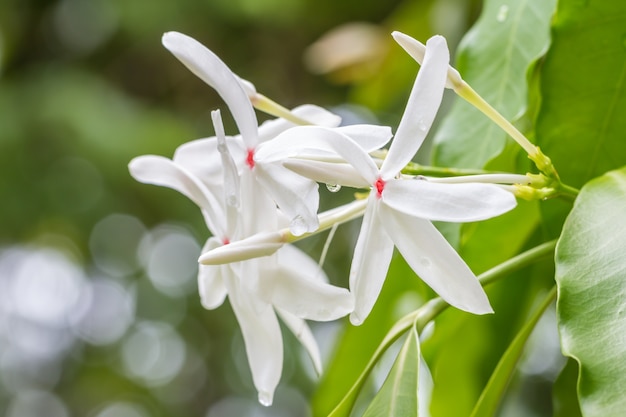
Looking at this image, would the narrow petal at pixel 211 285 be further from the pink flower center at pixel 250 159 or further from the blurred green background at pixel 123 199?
the blurred green background at pixel 123 199

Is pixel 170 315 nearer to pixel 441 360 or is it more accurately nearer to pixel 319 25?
pixel 319 25

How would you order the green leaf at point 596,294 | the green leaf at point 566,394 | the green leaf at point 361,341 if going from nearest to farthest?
1. the green leaf at point 596,294
2. the green leaf at point 566,394
3. the green leaf at point 361,341

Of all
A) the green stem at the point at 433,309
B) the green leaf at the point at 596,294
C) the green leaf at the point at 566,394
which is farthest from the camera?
the green leaf at the point at 566,394

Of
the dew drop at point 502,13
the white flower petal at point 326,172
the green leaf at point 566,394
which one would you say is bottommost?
the green leaf at point 566,394

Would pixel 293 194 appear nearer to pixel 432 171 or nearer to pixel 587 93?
pixel 432 171

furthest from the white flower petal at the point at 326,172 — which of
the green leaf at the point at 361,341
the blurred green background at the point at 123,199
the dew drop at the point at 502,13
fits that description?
the blurred green background at the point at 123,199

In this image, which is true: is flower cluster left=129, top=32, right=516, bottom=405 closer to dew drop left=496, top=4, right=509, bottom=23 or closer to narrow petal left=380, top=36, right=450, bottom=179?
narrow petal left=380, top=36, right=450, bottom=179

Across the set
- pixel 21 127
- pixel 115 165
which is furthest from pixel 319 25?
pixel 21 127
